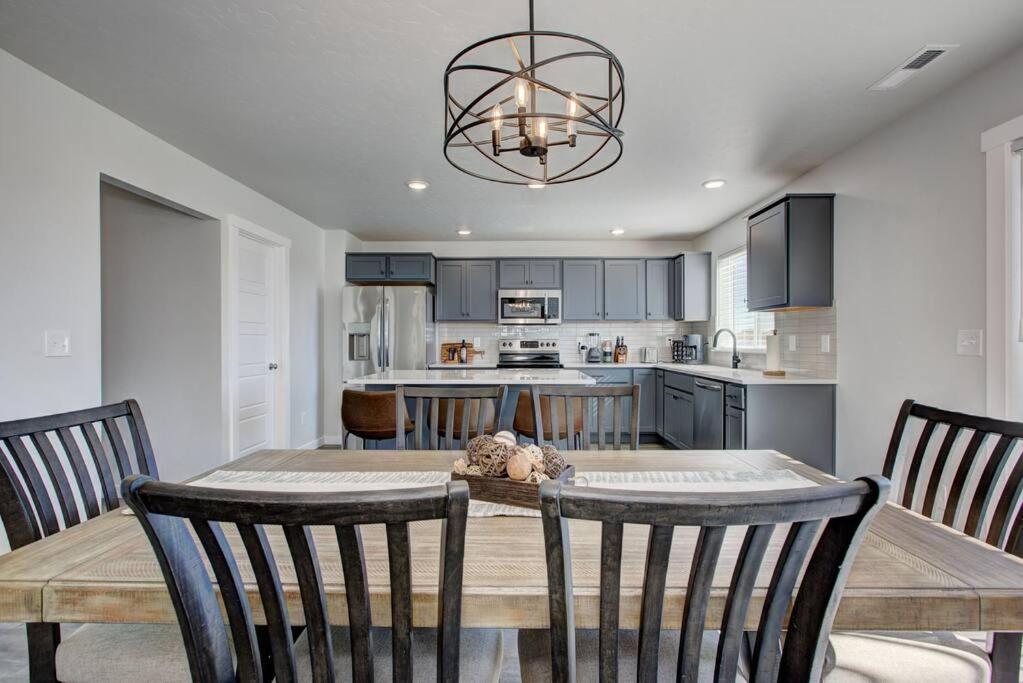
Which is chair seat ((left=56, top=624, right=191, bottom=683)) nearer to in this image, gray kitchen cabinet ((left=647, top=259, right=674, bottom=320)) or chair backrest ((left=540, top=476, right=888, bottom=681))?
chair backrest ((left=540, top=476, right=888, bottom=681))

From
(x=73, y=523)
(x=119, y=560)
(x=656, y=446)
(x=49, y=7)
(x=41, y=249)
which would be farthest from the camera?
(x=656, y=446)

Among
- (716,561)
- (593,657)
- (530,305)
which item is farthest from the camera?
(530,305)

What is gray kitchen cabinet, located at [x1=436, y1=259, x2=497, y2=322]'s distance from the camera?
5895 millimetres

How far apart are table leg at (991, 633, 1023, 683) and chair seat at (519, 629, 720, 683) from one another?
1.92ft

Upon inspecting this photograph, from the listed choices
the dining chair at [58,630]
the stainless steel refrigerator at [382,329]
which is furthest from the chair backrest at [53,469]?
the stainless steel refrigerator at [382,329]

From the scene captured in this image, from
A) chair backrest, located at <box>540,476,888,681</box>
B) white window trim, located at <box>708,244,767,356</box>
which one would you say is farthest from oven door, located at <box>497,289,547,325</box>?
chair backrest, located at <box>540,476,888,681</box>

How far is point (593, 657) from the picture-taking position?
976 millimetres

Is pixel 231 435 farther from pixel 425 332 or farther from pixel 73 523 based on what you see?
pixel 73 523

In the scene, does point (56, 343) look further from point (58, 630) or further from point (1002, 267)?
point (1002, 267)

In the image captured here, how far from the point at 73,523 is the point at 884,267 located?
3.72 metres

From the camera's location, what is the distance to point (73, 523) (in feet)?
4.22

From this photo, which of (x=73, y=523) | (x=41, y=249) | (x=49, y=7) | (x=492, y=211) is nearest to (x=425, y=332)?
(x=492, y=211)

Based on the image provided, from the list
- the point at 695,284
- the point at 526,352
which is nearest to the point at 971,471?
the point at 695,284

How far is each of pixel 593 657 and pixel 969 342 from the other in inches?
95.7
